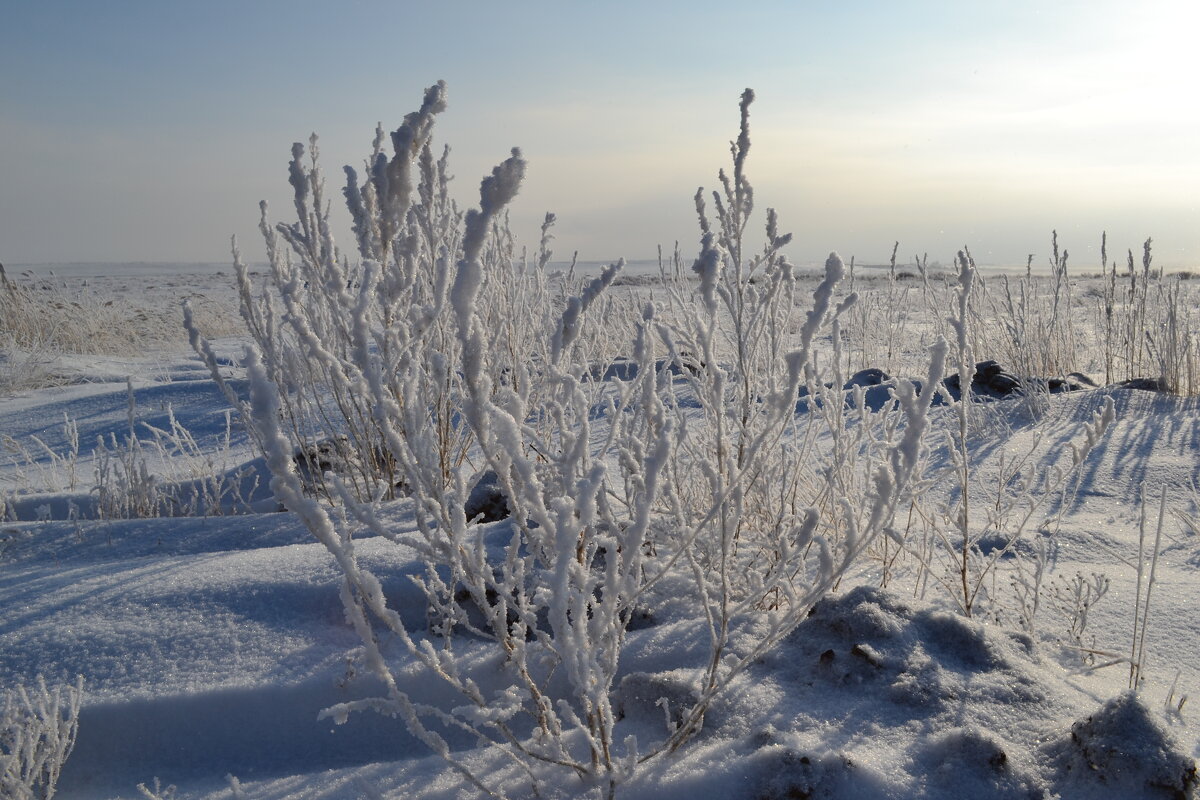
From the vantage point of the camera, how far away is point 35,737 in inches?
50.2

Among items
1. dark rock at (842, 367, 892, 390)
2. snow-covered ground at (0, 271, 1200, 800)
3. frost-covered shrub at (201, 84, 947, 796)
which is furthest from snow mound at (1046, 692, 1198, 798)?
dark rock at (842, 367, 892, 390)

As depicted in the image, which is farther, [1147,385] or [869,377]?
[869,377]

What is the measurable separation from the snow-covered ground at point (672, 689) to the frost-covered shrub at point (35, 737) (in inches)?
1.8

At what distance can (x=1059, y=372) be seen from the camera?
5.39m

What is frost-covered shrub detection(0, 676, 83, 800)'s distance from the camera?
124cm

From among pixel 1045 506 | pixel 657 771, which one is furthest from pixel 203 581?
pixel 1045 506

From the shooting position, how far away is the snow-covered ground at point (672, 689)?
3.84 ft

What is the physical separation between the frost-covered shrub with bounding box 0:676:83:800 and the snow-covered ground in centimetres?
5

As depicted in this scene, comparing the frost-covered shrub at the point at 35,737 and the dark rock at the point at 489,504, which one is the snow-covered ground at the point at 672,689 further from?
the dark rock at the point at 489,504

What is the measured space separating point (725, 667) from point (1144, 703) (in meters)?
0.68

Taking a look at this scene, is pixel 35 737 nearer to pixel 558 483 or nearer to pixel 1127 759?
pixel 558 483

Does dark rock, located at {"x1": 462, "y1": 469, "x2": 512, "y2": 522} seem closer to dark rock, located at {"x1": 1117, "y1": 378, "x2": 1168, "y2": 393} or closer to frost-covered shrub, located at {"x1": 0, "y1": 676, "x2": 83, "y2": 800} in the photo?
frost-covered shrub, located at {"x1": 0, "y1": 676, "x2": 83, "y2": 800}

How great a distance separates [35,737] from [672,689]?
110 centimetres

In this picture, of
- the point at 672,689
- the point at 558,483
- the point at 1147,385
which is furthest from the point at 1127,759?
the point at 1147,385
